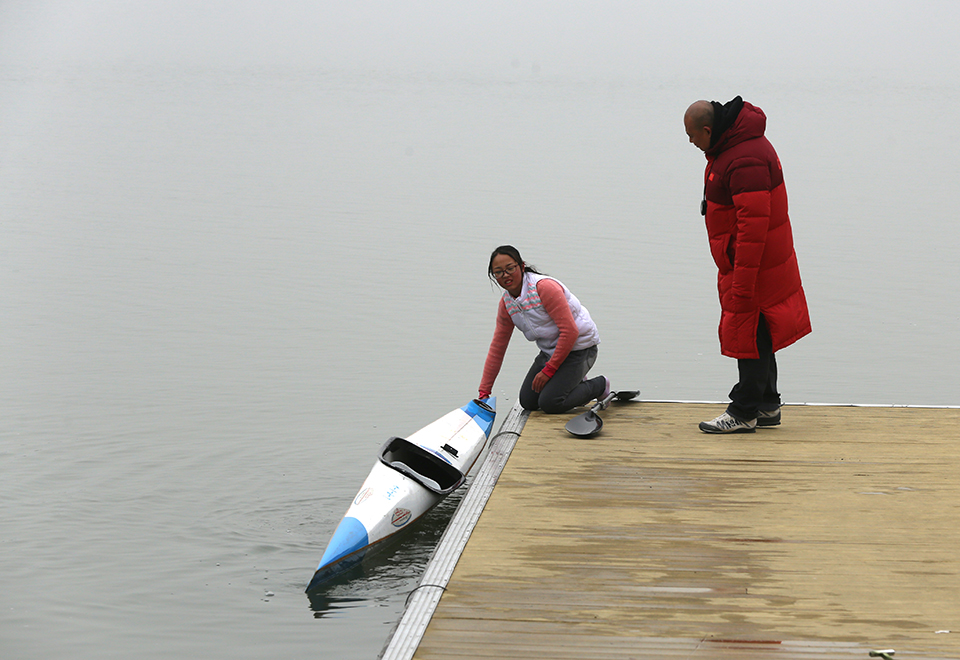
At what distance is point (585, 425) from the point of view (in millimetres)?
6617

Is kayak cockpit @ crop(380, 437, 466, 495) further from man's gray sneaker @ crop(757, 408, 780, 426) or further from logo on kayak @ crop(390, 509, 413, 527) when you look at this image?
man's gray sneaker @ crop(757, 408, 780, 426)

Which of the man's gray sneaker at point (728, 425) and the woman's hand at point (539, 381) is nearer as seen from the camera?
the man's gray sneaker at point (728, 425)

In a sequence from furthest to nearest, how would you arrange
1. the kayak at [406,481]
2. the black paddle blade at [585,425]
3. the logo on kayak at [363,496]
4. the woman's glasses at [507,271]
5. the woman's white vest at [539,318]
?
the woman's white vest at [539,318], the woman's glasses at [507,271], the black paddle blade at [585,425], the logo on kayak at [363,496], the kayak at [406,481]

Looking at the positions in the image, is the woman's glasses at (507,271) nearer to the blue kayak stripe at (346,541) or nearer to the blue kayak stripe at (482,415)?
the blue kayak stripe at (482,415)

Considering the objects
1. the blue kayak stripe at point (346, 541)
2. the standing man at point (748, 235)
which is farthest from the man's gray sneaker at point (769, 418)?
the blue kayak stripe at point (346, 541)

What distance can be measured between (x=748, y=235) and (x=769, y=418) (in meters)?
1.42

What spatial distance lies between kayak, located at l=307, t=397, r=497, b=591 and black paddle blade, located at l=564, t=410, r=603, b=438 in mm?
753

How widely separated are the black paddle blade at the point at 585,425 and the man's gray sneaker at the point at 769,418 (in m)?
0.98

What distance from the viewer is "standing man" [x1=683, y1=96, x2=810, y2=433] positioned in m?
5.79

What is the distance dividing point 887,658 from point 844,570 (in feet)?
2.62

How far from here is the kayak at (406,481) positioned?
235 inches

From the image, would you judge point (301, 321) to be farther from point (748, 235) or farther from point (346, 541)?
point (748, 235)

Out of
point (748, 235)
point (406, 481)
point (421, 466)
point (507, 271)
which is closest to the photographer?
point (748, 235)

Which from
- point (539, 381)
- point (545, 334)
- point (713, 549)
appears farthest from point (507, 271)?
point (713, 549)
